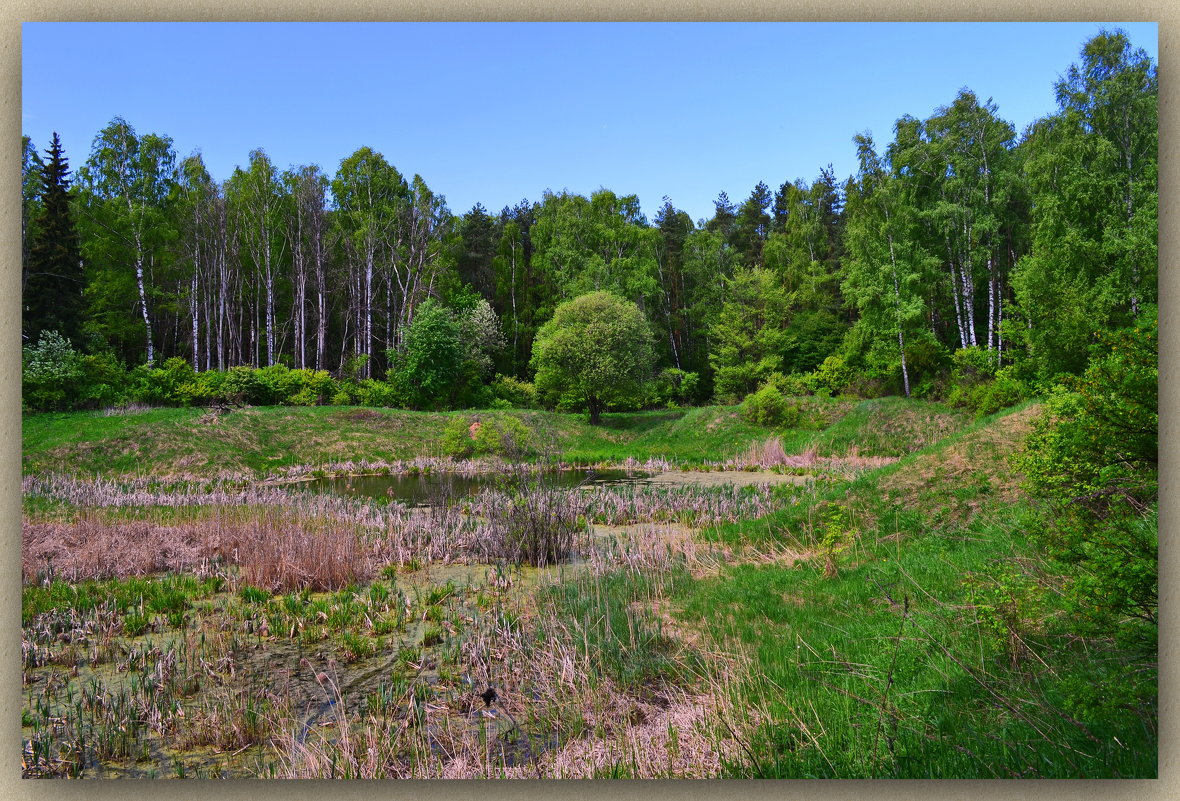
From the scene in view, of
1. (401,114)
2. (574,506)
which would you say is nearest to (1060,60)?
(401,114)

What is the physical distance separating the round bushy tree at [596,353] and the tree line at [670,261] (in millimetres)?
1866

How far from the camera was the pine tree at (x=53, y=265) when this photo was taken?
9.16 meters

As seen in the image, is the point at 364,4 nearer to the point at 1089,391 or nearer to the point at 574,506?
the point at 1089,391

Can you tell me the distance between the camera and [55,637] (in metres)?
5.80

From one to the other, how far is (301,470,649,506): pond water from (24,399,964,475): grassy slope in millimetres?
2321

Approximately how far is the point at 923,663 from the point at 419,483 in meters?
15.0

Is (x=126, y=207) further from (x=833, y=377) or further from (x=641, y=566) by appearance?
(x=833, y=377)

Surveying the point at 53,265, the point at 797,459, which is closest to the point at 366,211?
the point at 53,265

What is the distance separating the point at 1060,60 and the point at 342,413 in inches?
962

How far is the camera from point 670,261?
152ft

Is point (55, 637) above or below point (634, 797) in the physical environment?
above

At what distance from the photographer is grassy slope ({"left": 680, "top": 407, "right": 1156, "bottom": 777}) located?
3404 mm

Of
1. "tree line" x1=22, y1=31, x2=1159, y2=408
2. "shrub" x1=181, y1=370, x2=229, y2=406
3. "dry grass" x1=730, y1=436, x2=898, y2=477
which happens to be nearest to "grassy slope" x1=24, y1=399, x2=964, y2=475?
"dry grass" x1=730, y1=436, x2=898, y2=477

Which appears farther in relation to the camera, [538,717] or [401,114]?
[401,114]
